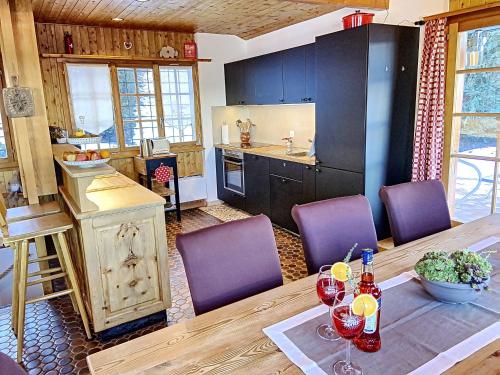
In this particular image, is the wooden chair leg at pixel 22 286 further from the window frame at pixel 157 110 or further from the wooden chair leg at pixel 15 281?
the window frame at pixel 157 110

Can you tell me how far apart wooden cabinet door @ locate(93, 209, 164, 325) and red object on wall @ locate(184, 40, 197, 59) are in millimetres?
3242

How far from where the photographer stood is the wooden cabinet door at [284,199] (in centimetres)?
392

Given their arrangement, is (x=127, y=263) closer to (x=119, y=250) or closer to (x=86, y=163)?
(x=119, y=250)

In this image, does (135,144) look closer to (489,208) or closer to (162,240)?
(162,240)

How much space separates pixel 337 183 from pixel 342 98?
755mm

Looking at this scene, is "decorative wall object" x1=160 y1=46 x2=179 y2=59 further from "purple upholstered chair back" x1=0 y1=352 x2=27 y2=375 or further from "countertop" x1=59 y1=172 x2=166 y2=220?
"purple upholstered chair back" x1=0 y1=352 x2=27 y2=375

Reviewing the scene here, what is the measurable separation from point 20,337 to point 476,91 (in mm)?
3484

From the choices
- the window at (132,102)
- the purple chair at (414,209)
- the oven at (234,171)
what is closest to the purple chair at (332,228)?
the purple chair at (414,209)

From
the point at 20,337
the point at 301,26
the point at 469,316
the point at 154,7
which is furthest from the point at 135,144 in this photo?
the point at 469,316

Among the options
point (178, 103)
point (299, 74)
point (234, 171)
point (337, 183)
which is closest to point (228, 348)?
point (337, 183)

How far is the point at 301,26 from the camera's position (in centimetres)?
431

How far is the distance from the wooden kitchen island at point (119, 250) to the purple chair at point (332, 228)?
3.57 feet

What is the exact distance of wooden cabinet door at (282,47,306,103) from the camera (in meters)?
3.85

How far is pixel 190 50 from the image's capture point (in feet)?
16.3
